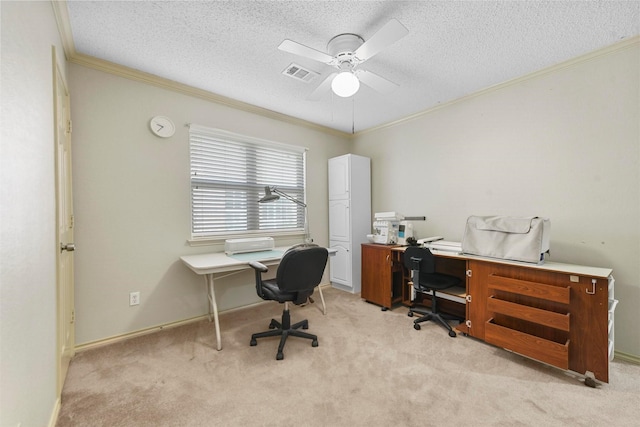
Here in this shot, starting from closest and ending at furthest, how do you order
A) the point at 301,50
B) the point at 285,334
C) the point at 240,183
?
the point at 301,50 → the point at 285,334 → the point at 240,183

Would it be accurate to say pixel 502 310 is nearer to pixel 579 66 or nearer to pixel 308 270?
pixel 308 270

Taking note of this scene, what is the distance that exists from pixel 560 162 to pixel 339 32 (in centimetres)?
221

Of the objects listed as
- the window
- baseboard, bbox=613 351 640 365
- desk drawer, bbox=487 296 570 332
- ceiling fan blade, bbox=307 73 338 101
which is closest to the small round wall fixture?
the window

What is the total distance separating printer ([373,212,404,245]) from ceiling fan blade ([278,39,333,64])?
1972mm

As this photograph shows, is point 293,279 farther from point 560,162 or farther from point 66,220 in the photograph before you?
point 560,162

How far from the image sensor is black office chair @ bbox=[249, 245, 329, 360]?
203cm

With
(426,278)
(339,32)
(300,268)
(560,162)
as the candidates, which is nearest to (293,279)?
(300,268)

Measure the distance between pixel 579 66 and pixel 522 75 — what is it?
1.28ft

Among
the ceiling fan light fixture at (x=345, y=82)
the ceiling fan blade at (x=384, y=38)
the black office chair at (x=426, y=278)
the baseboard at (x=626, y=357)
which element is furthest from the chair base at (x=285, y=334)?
the baseboard at (x=626, y=357)

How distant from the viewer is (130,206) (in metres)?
2.37

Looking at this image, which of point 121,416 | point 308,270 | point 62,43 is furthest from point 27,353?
point 62,43

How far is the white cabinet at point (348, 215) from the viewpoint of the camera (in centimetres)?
363

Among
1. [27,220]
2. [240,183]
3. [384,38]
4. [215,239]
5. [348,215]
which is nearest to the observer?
[27,220]

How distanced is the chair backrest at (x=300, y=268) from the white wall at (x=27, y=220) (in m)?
1.30
